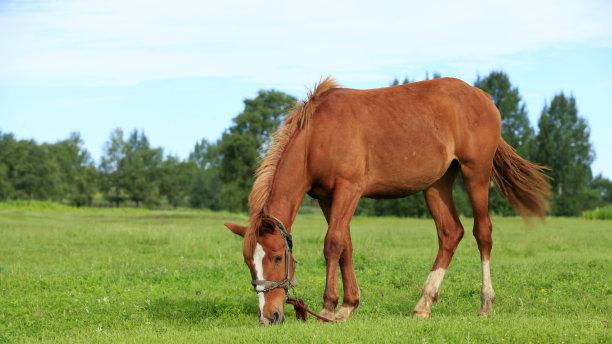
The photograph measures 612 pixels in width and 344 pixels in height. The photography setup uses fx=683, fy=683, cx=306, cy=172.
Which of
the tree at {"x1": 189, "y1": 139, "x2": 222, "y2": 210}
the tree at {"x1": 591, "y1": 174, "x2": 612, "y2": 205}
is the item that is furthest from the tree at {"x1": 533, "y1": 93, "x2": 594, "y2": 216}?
the tree at {"x1": 189, "y1": 139, "x2": 222, "y2": 210}

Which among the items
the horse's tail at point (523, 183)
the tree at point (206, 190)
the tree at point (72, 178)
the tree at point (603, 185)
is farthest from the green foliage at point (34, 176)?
the horse's tail at point (523, 183)

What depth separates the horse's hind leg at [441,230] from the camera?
8844 millimetres

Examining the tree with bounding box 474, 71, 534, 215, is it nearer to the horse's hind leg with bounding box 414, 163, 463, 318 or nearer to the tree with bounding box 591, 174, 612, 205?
the tree with bounding box 591, 174, 612, 205

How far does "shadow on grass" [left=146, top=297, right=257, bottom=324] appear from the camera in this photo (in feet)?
30.4

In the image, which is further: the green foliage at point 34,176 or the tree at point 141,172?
the tree at point 141,172

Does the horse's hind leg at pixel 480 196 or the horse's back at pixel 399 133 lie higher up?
the horse's back at pixel 399 133

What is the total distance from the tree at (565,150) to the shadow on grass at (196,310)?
211 feet

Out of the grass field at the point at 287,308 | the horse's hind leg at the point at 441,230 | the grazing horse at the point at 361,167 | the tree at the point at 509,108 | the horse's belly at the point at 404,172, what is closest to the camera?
the grass field at the point at 287,308

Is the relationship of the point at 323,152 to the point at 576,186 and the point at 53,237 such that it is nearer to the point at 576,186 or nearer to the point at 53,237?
the point at 53,237

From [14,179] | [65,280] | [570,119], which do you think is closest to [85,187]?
[14,179]

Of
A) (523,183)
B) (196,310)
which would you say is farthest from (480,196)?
(196,310)

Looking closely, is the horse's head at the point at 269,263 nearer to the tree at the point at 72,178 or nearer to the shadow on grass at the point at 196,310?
the shadow on grass at the point at 196,310

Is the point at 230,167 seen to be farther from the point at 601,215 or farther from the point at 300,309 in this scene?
the point at 300,309

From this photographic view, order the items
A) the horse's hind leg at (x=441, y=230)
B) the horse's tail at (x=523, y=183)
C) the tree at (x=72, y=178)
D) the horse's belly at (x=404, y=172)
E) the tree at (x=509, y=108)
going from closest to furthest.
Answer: the horse's belly at (x=404, y=172), the horse's hind leg at (x=441, y=230), the horse's tail at (x=523, y=183), the tree at (x=509, y=108), the tree at (x=72, y=178)
